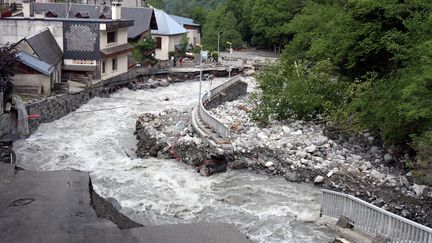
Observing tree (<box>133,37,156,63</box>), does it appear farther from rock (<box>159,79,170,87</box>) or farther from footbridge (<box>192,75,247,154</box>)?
footbridge (<box>192,75,247,154</box>)

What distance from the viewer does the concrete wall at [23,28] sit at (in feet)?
105

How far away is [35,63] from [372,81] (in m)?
17.9

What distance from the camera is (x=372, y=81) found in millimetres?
22344

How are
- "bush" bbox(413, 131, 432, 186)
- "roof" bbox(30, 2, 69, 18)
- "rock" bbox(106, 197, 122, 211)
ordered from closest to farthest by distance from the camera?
"bush" bbox(413, 131, 432, 186)
"rock" bbox(106, 197, 122, 211)
"roof" bbox(30, 2, 69, 18)

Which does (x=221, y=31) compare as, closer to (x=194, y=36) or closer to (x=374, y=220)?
(x=194, y=36)

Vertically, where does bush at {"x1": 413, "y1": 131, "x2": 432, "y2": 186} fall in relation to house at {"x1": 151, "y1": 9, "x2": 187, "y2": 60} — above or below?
below

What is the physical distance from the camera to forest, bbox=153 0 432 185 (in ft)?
51.5

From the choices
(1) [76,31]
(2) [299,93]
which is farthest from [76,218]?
(1) [76,31]

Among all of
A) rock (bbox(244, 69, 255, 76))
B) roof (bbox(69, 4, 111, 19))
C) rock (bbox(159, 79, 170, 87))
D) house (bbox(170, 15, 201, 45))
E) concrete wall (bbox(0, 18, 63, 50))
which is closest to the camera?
concrete wall (bbox(0, 18, 63, 50))

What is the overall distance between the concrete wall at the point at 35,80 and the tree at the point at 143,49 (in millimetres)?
15614

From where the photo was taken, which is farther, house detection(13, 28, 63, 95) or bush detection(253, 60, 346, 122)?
house detection(13, 28, 63, 95)

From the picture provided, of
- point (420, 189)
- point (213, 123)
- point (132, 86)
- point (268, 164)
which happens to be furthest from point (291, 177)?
point (132, 86)

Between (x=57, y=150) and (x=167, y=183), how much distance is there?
6.16 meters

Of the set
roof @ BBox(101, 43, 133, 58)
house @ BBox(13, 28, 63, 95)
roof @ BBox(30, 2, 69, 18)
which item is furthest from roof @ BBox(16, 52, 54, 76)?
roof @ BBox(30, 2, 69, 18)
